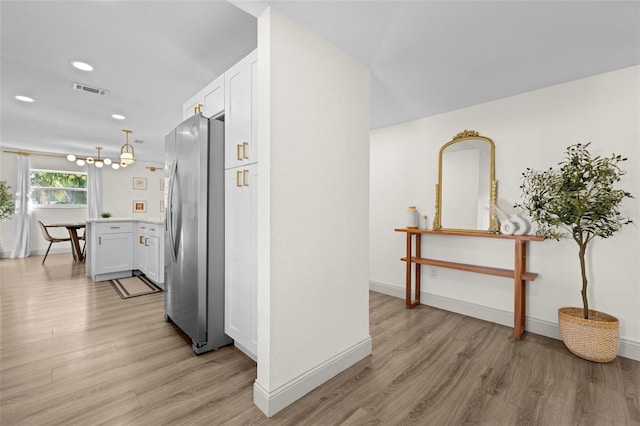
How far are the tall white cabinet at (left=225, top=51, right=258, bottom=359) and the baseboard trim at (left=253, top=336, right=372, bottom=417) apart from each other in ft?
1.32

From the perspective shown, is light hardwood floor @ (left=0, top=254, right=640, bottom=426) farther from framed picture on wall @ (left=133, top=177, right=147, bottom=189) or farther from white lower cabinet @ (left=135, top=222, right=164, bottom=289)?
framed picture on wall @ (left=133, top=177, right=147, bottom=189)

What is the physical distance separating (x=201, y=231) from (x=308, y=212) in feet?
3.12

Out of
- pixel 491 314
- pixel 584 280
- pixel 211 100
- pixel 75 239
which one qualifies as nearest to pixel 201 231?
pixel 211 100

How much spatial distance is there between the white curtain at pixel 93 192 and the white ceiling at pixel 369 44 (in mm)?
4562

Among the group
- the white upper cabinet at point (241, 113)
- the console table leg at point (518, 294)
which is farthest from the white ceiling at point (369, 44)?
the console table leg at point (518, 294)

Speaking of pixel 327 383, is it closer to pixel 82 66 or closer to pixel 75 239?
pixel 82 66

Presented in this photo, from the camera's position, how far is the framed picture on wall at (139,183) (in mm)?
8078

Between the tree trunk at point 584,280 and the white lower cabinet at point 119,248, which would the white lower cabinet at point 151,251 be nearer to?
the white lower cabinet at point 119,248

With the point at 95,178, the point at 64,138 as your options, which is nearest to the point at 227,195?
the point at 64,138

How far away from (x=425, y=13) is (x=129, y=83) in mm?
2976

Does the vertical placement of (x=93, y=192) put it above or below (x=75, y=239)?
above

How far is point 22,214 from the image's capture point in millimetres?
6465

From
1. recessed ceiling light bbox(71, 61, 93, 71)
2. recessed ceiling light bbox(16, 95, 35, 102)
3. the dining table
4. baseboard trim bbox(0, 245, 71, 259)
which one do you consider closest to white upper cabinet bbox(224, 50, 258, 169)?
recessed ceiling light bbox(71, 61, 93, 71)

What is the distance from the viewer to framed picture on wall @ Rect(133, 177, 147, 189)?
26.5 feet
